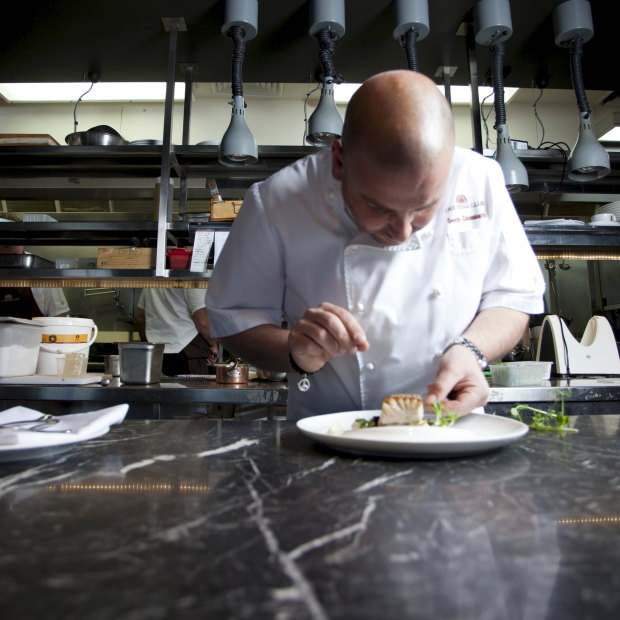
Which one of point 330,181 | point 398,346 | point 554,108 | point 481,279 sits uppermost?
point 554,108

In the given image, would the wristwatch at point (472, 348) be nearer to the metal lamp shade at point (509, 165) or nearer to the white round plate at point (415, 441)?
the white round plate at point (415, 441)

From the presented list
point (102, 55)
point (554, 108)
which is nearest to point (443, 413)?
point (102, 55)

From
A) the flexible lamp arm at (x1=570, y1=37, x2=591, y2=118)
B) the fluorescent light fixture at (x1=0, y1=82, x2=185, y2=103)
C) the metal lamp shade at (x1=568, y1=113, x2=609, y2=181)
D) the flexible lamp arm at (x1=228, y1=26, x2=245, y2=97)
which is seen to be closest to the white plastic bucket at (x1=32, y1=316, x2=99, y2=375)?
the flexible lamp arm at (x1=228, y1=26, x2=245, y2=97)

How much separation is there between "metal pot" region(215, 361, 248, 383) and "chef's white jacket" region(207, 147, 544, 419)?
122 centimetres

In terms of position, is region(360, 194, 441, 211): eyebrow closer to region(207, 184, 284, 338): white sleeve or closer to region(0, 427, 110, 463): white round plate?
region(207, 184, 284, 338): white sleeve

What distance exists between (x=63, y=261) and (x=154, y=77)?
3.89 feet

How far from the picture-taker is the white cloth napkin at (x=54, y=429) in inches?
29.9

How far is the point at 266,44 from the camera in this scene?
2848 millimetres

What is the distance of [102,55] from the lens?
2941 millimetres

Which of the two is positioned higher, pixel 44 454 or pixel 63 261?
pixel 63 261

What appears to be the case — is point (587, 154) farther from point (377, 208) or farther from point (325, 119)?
point (377, 208)

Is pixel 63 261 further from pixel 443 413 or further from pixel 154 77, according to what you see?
pixel 443 413

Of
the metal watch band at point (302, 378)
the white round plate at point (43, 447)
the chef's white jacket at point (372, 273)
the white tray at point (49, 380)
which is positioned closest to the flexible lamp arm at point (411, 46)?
the chef's white jacket at point (372, 273)

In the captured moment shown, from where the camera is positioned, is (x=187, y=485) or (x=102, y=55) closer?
(x=187, y=485)
